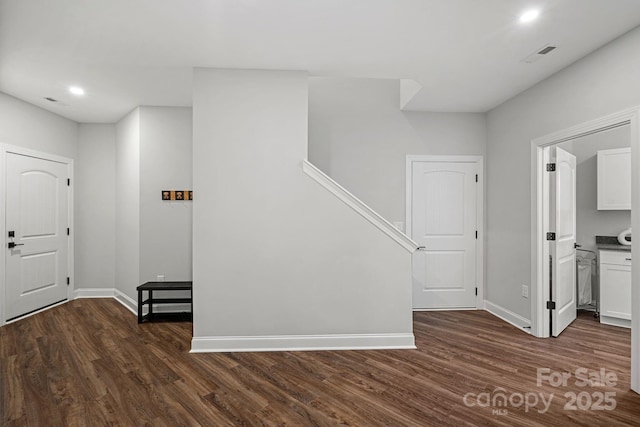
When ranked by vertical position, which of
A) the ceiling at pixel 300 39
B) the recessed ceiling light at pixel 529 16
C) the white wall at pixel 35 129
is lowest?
the white wall at pixel 35 129

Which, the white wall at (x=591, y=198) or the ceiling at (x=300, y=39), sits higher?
the ceiling at (x=300, y=39)

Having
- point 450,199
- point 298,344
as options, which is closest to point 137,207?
point 298,344

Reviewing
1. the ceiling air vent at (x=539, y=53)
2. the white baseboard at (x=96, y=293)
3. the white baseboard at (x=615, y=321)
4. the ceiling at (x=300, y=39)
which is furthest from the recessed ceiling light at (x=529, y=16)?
the white baseboard at (x=96, y=293)

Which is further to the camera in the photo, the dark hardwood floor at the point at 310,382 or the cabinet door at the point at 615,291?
the cabinet door at the point at 615,291

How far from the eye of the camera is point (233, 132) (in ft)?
9.82

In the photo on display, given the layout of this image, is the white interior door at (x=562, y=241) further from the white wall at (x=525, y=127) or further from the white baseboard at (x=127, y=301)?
the white baseboard at (x=127, y=301)

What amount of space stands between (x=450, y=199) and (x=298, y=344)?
2748mm

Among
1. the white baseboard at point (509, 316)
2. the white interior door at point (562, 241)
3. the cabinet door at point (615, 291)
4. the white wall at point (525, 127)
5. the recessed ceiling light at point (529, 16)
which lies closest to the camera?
the recessed ceiling light at point (529, 16)

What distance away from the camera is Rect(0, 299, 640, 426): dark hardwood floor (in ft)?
6.66

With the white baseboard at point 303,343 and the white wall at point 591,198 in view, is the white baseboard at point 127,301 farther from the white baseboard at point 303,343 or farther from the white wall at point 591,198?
the white wall at point 591,198

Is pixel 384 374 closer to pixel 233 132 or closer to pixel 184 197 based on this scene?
pixel 233 132

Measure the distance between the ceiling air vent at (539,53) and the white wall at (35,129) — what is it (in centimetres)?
561

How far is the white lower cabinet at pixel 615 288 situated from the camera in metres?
3.60

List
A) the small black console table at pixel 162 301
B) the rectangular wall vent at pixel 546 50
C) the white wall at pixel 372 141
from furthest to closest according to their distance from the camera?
the white wall at pixel 372 141, the small black console table at pixel 162 301, the rectangular wall vent at pixel 546 50
